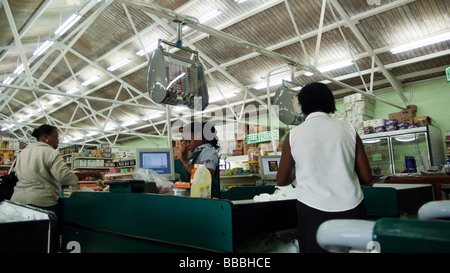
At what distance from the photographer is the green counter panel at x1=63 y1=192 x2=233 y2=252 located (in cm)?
144

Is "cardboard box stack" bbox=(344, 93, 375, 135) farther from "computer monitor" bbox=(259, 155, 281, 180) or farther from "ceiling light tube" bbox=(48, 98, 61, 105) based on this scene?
"ceiling light tube" bbox=(48, 98, 61, 105)

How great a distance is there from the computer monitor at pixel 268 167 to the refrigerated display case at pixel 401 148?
11.7 ft

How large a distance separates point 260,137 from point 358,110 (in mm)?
3544

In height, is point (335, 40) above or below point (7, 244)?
above

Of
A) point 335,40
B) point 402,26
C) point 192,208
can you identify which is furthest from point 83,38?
point 192,208

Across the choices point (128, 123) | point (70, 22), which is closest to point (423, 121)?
point (70, 22)

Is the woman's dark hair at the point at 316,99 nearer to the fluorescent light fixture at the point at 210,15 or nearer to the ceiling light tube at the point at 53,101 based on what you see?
the fluorescent light fixture at the point at 210,15

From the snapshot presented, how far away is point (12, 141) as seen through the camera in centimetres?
799

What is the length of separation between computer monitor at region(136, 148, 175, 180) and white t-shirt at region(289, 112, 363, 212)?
2.04m

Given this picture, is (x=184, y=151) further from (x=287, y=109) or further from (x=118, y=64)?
(x=118, y=64)

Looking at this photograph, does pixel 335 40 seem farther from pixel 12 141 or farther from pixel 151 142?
pixel 151 142

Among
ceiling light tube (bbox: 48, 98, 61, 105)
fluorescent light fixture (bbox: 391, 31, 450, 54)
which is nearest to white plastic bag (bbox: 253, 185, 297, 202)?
fluorescent light fixture (bbox: 391, 31, 450, 54)

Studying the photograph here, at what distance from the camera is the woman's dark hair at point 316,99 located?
1723 mm
